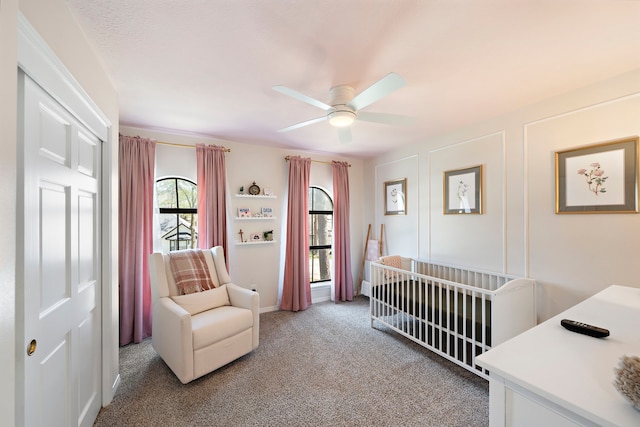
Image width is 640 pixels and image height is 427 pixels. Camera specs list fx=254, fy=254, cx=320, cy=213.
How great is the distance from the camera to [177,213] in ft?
10.8

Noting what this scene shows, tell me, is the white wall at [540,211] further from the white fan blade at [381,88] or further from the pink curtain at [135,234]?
the pink curtain at [135,234]

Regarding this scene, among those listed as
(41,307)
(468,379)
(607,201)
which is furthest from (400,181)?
(41,307)

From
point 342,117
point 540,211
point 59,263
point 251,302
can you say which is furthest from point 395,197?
point 59,263

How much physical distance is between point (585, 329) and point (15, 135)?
211 centimetres

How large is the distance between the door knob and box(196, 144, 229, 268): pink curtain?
6.93ft

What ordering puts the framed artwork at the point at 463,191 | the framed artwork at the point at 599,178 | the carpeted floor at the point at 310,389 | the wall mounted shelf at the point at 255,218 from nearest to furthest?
1. the carpeted floor at the point at 310,389
2. the framed artwork at the point at 599,178
3. the framed artwork at the point at 463,191
4. the wall mounted shelf at the point at 255,218

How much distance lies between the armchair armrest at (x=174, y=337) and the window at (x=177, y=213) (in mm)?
1106

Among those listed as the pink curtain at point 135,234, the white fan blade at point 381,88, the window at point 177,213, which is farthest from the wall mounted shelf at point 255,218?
the white fan blade at point 381,88

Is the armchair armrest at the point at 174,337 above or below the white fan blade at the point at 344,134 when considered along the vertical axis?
below

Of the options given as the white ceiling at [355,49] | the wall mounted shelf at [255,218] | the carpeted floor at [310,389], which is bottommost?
the carpeted floor at [310,389]

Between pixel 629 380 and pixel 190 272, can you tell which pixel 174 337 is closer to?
pixel 190 272

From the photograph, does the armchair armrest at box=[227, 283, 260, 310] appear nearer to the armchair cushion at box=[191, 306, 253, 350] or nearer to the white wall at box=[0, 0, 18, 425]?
the armchair cushion at box=[191, 306, 253, 350]

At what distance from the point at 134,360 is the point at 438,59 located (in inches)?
142

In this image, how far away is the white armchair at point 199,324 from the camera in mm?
2055
